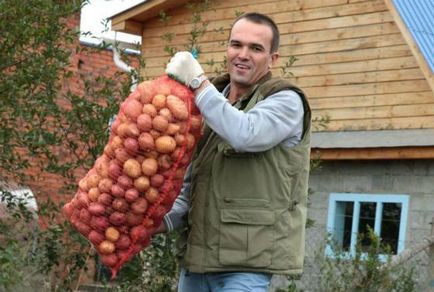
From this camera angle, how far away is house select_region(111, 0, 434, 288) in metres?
11.9

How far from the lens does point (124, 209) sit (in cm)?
379

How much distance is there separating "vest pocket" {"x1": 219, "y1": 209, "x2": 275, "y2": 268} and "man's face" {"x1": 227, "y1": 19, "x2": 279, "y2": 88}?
0.54 m

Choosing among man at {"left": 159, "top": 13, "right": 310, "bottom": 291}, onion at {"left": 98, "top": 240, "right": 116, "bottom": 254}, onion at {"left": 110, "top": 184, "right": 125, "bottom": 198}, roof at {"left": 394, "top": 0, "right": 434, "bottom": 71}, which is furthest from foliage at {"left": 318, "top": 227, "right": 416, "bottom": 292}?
onion at {"left": 110, "top": 184, "right": 125, "bottom": 198}

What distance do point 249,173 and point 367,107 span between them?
908 centimetres

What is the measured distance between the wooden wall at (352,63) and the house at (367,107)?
0.04 ft

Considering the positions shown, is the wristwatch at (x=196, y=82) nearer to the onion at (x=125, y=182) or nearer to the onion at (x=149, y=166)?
the onion at (x=149, y=166)

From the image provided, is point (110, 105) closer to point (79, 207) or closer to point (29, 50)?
point (29, 50)

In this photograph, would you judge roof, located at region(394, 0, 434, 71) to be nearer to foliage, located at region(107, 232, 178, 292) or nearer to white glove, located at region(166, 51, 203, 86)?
foliage, located at region(107, 232, 178, 292)

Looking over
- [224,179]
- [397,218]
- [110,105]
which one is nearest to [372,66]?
[397,218]

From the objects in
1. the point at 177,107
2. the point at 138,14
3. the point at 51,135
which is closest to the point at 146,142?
the point at 177,107

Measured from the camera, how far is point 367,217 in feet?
41.7

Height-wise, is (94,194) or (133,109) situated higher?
(133,109)

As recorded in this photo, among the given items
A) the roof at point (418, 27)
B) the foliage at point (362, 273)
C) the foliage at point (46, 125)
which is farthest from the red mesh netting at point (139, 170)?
the roof at point (418, 27)

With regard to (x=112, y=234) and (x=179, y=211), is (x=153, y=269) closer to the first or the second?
(x=179, y=211)
